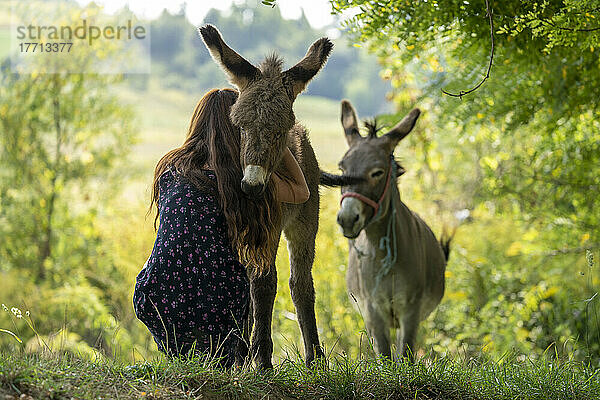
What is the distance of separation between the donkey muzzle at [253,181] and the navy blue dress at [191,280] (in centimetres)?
38

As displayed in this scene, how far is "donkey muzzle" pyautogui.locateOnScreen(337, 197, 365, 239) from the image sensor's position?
14.2 feet

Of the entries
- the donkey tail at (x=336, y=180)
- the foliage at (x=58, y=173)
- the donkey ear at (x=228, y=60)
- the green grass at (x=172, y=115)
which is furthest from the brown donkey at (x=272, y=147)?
the green grass at (x=172, y=115)

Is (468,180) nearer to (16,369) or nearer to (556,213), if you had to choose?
(556,213)

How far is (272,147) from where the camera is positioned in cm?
290

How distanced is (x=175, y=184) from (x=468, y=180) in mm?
10730

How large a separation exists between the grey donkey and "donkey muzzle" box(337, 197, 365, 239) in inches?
0.5

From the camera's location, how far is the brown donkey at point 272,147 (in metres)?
2.88

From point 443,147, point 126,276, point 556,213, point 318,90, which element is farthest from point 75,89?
point 318,90

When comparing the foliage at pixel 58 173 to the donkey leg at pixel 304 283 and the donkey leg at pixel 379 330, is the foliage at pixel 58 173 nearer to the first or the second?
the donkey leg at pixel 379 330

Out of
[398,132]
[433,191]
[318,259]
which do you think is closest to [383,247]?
[398,132]

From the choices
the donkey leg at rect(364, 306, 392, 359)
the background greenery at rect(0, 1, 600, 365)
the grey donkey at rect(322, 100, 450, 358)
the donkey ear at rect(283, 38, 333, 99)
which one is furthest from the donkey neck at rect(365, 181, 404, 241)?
the donkey ear at rect(283, 38, 333, 99)

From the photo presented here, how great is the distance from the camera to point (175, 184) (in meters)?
3.20

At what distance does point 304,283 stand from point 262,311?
1.88ft

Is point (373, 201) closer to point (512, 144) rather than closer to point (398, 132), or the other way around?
point (398, 132)
